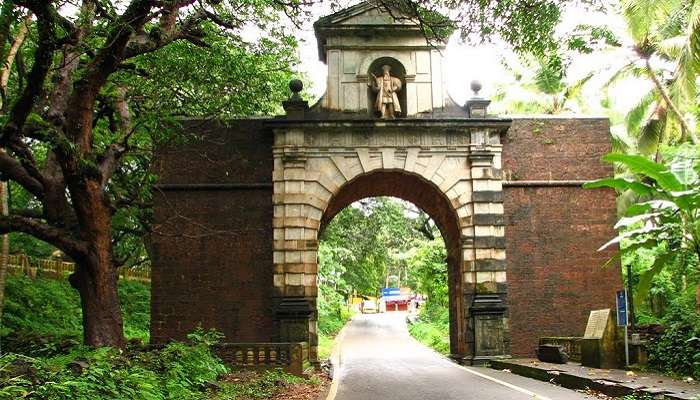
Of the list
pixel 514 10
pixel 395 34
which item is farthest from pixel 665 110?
pixel 514 10

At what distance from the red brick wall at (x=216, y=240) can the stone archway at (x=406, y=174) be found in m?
0.59

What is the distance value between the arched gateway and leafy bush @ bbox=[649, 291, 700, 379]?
4642mm

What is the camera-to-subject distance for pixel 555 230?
54.3 feet

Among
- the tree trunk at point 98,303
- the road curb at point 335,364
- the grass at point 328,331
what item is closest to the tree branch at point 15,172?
the tree trunk at point 98,303

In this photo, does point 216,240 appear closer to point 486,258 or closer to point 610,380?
point 486,258

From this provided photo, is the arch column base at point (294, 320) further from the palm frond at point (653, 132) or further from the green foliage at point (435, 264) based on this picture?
the green foliage at point (435, 264)

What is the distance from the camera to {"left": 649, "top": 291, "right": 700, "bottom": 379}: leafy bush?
10.2 meters

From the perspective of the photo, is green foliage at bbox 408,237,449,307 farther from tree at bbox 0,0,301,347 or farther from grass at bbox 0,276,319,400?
tree at bbox 0,0,301,347

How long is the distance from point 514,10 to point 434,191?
696 centimetres

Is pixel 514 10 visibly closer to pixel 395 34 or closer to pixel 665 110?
pixel 395 34

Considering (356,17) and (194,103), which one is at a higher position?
(356,17)

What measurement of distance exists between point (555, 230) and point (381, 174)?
180 inches

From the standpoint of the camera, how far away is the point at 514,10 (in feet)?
35.5

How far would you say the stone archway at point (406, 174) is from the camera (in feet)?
52.1
